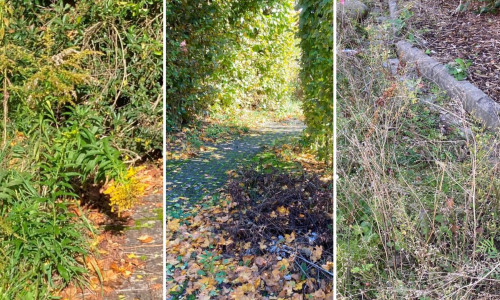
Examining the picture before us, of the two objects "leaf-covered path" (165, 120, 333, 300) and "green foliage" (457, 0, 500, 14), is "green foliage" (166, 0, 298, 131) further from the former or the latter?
"green foliage" (457, 0, 500, 14)

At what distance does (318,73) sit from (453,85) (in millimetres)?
1760

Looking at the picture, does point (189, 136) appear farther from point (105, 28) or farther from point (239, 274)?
point (105, 28)

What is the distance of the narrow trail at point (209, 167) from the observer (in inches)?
85.0

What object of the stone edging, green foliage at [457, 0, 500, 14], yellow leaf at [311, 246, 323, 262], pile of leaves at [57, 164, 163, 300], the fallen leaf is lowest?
pile of leaves at [57, 164, 163, 300]

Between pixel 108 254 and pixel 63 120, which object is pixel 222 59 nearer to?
pixel 108 254

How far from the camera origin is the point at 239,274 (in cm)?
209

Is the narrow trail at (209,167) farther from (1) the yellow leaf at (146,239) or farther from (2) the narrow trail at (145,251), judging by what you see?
(1) the yellow leaf at (146,239)

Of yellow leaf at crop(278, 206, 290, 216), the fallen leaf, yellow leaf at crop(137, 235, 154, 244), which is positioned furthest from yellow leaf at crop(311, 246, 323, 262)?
yellow leaf at crop(137, 235, 154, 244)

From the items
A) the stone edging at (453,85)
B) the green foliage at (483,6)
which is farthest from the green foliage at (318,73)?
the green foliage at (483,6)

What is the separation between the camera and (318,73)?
211 centimetres

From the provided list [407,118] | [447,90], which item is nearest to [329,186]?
[407,118]

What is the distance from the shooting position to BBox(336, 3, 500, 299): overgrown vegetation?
90.4 inches

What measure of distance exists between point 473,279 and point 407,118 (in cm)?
116

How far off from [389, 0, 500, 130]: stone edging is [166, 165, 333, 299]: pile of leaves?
1.48m
